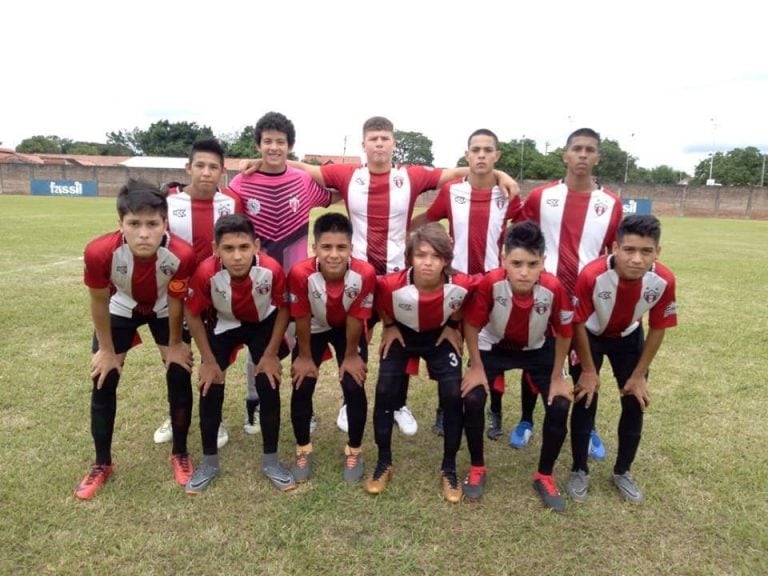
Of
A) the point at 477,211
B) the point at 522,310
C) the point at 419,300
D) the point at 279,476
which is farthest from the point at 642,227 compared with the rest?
the point at 279,476

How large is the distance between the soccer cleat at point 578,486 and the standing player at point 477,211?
1377 mm

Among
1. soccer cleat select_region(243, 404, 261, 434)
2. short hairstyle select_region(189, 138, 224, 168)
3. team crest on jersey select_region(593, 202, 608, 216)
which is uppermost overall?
short hairstyle select_region(189, 138, 224, 168)

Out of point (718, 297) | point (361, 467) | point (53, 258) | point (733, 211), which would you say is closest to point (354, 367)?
point (361, 467)

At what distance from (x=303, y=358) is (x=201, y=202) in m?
1.14

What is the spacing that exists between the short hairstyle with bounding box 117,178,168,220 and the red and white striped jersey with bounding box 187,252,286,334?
0.39 metres

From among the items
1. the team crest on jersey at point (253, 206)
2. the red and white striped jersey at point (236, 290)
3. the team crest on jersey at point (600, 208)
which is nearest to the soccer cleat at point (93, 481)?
the red and white striped jersey at point (236, 290)

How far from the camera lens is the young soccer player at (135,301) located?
290 centimetres

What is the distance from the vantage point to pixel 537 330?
316cm

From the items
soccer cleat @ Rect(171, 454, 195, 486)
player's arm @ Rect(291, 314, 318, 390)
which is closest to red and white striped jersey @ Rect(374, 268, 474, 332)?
player's arm @ Rect(291, 314, 318, 390)

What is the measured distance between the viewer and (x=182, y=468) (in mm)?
3229

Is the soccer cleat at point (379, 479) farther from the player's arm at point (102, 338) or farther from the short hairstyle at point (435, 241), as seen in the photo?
the player's arm at point (102, 338)

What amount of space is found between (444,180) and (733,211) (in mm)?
40256

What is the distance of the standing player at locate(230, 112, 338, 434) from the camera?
11.8ft

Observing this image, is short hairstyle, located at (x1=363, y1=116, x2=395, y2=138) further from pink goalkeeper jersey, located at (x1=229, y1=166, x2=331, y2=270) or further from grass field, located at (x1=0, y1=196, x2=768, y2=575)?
grass field, located at (x1=0, y1=196, x2=768, y2=575)
